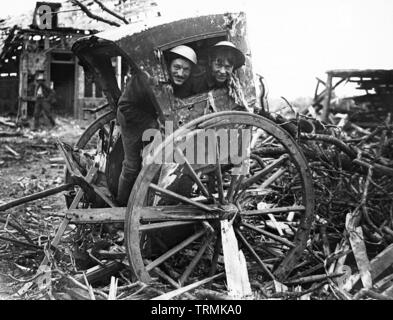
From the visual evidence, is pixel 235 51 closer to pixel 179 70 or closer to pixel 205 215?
pixel 179 70


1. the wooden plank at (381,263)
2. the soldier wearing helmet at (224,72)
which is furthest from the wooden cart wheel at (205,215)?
the wooden plank at (381,263)

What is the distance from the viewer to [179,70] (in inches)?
157

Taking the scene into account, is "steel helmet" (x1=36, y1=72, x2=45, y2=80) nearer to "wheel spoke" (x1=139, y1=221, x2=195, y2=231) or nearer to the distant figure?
the distant figure

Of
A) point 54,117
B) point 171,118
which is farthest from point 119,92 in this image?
point 54,117

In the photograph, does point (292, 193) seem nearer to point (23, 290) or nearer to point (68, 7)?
point (23, 290)

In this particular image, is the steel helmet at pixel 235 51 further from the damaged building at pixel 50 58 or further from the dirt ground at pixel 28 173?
the damaged building at pixel 50 58

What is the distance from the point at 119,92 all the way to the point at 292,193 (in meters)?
2.44

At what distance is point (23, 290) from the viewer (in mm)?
4086

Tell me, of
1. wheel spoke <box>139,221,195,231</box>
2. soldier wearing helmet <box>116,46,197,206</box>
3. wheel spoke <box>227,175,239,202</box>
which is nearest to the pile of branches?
wheel spoke <box>227,175,239,202</box>

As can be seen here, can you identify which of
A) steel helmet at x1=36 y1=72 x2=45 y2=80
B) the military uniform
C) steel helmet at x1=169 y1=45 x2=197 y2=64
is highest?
steel helmet at x1=36 y1=72 x2=45 y2=80

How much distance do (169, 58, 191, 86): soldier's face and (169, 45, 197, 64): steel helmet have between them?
5cm

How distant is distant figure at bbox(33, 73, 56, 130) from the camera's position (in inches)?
675

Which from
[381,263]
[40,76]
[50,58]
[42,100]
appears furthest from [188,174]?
[50,58]

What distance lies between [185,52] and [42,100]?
47.4ft
